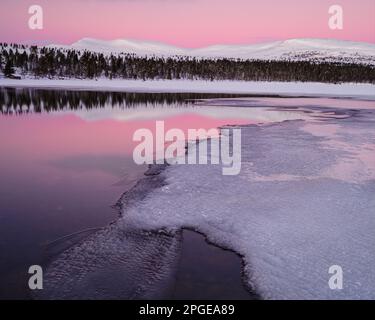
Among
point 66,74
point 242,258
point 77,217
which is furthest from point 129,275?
point 66,74

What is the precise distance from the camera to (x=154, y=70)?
110 meters

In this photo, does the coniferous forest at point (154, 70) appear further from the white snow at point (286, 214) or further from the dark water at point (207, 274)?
the dark water at point (207, 274)

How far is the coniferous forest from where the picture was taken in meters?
103

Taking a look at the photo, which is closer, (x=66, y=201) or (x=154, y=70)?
(x=66, y=201)

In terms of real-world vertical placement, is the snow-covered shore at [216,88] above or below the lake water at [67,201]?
above

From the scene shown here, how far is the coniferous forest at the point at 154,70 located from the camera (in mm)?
102625

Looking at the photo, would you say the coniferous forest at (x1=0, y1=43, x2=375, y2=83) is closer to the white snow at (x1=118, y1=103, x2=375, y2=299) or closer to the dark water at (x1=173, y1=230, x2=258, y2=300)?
the white snow at (x1=118, y1=103, x2=375, y2=299)

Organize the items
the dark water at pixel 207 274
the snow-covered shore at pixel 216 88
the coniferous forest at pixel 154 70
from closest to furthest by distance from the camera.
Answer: the dark water at pixel 207 274 → the snow-covered shore at pixel 216 88 → the coniferous forest at pixel 154 70

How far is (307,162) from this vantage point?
12070 mm

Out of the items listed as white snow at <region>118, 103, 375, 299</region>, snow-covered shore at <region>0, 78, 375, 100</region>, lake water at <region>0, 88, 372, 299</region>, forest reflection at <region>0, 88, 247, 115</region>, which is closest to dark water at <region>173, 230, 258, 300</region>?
lake water at <region>0, 88, 372, 299</region>

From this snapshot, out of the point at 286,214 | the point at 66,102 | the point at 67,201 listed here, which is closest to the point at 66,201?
the point at 67,201

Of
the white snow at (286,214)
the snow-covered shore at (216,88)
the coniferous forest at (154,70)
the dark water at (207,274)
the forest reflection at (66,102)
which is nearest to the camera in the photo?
the dark water at (207,274)

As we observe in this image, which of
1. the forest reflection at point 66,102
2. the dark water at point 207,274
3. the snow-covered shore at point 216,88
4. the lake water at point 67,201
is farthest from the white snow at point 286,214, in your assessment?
the snow-covered shore at point 216,88

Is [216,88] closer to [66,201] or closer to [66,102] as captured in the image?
[66,102]
